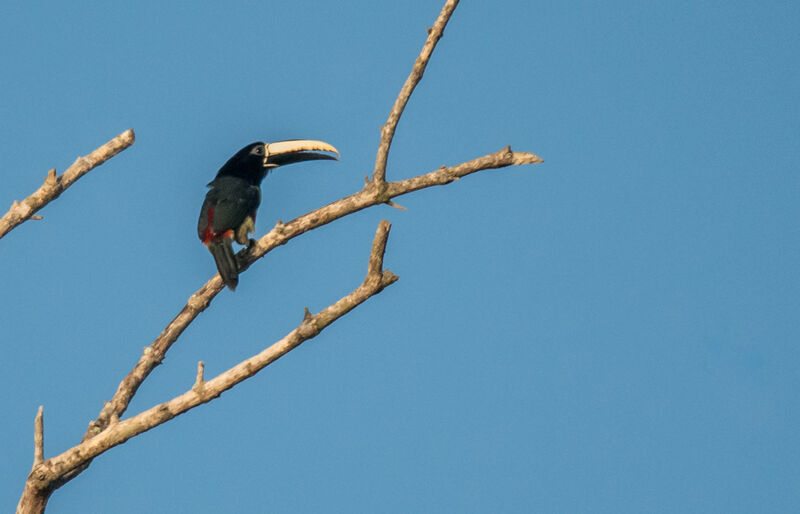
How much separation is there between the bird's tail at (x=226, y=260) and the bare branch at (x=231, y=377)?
2.33 m

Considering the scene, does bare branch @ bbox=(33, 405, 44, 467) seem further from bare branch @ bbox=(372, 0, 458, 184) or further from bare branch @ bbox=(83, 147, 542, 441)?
bare branch @ bbox=(372, 0, 458, 184)

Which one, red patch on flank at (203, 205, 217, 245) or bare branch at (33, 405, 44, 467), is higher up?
red patch on flank at (203, 205, 217, 245)

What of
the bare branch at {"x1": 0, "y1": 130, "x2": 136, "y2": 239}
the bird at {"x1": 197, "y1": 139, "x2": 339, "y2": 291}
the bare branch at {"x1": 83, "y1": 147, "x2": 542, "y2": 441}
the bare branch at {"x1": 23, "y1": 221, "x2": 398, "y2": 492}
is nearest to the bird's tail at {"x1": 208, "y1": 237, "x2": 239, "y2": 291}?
the bird at {"x1": 197, "y1": 139, "x2": 339, "y2": 291}

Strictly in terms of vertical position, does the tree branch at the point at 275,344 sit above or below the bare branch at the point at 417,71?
below

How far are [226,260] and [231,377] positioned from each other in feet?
9.35

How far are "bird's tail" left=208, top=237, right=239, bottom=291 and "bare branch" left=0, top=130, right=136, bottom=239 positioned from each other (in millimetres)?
1798

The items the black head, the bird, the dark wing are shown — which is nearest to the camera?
the bird

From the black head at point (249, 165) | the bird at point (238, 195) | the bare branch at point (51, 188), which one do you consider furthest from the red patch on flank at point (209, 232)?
the bare branch at point (51, 188)

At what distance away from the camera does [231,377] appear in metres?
6.22

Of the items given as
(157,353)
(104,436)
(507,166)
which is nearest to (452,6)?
(507,166)

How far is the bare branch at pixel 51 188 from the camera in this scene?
6922mm

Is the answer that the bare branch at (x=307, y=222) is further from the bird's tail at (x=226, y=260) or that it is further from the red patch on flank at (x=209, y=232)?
the red patch on flank at (x=209, y=232)

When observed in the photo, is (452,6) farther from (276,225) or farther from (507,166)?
(276,225)

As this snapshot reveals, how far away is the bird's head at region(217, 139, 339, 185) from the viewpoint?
10.7 meters
